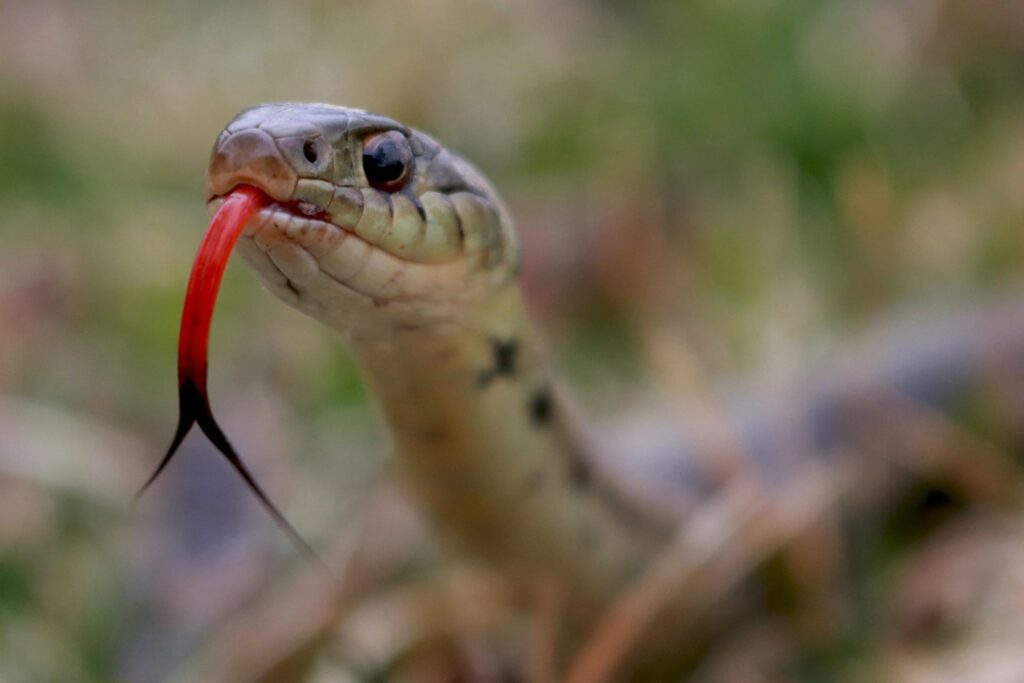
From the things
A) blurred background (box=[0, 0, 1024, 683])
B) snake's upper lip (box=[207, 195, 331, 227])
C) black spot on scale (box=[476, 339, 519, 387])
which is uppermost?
snake's upper lip (box=[207, 195, 331, 227])

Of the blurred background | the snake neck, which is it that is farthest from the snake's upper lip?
the blurred background

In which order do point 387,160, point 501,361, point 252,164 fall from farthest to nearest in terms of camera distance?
point 501,361 < point 387,160 < point 252,164

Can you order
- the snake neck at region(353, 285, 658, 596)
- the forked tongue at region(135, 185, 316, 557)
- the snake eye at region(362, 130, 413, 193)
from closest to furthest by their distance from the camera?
the forked tongue at region(135, 185, 316, 557) → the snake eye at region(362, 130, 413, 193) → the snake neck at region(353, 285, 658, 596)

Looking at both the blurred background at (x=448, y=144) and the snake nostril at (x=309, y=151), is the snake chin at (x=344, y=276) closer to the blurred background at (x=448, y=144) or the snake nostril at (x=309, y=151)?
the snake nostril at (x=309, y=151)

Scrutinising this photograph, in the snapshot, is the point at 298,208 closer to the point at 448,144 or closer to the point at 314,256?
the point at 314,256

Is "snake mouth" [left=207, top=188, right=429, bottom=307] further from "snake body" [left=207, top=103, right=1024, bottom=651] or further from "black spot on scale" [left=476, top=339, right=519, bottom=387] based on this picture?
"black spot on scale" [left=476, top=339, right=519, bottom=387]

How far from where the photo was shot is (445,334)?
1547 mm

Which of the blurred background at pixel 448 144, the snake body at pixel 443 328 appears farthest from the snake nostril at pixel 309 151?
the blurred background at pixel 448 144

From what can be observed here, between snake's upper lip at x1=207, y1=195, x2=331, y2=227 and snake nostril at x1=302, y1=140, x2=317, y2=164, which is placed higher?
snake nostril at x1=302, y1=140, x2=317, y2=164

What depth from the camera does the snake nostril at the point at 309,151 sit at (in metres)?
1.35

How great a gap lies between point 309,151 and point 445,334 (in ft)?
0.99

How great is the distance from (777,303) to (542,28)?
1798mm

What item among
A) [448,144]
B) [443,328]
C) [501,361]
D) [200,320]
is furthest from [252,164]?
[448,144]

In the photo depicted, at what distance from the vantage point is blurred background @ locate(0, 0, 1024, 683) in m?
1.97
